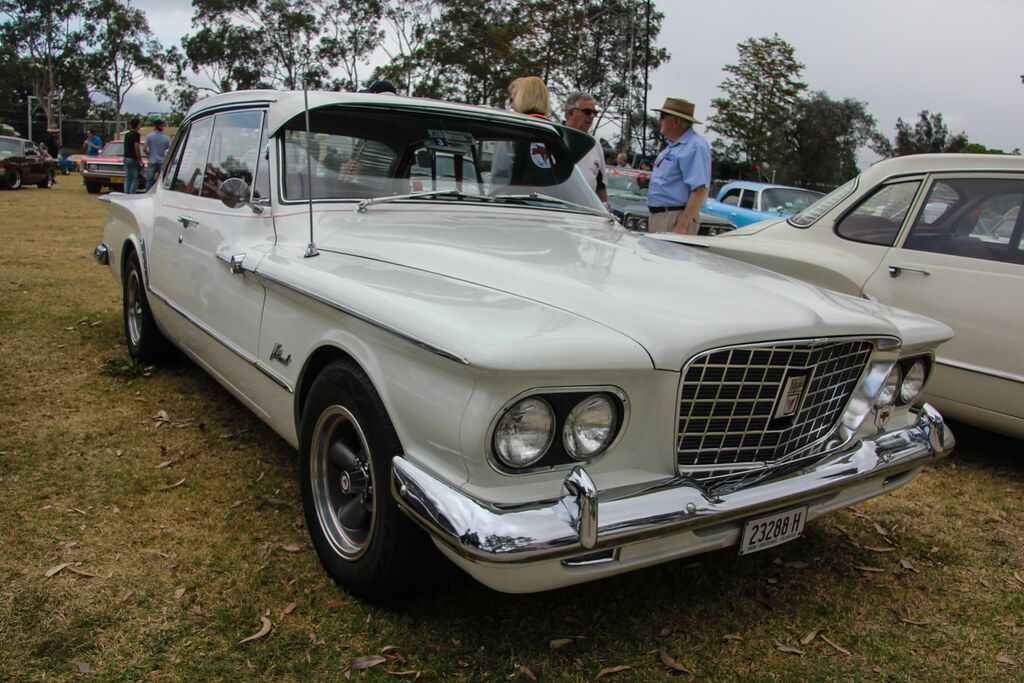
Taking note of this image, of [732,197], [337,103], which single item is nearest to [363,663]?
[337,103]

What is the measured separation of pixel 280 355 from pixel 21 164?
21.2 m

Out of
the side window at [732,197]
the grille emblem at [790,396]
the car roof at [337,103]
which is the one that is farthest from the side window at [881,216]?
the side window at [732,197]

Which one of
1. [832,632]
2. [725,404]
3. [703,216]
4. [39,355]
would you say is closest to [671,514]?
[725,404]

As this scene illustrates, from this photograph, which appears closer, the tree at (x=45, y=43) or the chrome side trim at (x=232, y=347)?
the chrome side trim at (x=232, y=347)

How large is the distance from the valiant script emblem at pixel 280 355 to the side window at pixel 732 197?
11.8m

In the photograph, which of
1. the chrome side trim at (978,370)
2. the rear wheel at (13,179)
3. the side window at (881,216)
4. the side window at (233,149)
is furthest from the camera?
the rear wheel at (13,179)

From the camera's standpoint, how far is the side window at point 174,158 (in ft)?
15.2

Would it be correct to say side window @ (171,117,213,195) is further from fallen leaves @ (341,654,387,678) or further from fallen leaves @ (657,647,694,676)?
fallen leaves @ (657,647,694,676)

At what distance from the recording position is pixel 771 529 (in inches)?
92.8

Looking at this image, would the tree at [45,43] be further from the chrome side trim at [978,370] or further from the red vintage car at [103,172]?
the chrome side trim at [978,370]

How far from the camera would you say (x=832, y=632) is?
261 cm

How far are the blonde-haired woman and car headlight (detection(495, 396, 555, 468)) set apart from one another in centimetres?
315

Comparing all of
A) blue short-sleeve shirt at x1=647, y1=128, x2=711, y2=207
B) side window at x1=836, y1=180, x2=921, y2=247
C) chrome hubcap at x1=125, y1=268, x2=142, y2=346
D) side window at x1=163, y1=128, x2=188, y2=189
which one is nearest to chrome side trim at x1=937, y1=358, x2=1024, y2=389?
side window at x1=836, y1=180, x2=921, y2=247

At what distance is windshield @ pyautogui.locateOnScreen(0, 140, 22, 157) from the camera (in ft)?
Answer: 64.4
